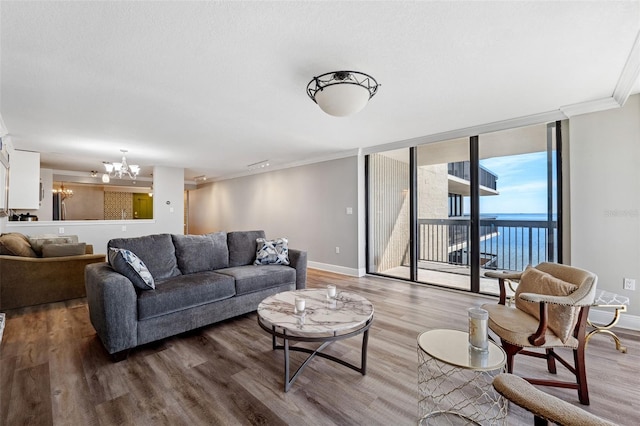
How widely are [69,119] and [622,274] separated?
6361 mm

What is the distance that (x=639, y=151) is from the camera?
2.74m

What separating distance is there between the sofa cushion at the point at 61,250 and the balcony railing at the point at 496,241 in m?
5.06

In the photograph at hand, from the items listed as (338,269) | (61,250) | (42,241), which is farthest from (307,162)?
(42,241)

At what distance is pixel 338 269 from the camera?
17.7 ft

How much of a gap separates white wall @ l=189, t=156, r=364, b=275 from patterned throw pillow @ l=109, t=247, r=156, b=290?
345 centimetres

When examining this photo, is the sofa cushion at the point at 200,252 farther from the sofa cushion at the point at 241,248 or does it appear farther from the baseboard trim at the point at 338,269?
the baseboard trim at the point at 338,269

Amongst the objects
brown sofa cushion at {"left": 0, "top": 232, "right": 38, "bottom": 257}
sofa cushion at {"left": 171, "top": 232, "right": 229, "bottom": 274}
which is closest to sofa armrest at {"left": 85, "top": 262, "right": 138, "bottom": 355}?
sofa cushion at {"left": 171, "top": 232, "right": 229, "bottom": 274}

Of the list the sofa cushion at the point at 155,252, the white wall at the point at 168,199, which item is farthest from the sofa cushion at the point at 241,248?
the white wall at the point at 168,199

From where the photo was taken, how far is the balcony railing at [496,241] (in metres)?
3.51

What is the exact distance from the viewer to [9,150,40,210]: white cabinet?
4570 mm

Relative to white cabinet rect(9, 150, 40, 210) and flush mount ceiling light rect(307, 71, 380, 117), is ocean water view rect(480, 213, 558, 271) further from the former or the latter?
white cabinet rect(9, 150, 40, 210)

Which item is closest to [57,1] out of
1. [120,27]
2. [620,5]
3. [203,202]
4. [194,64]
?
[120,27]

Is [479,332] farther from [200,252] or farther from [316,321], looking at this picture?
[200,252]

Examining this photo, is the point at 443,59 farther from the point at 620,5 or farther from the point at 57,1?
the point at 57,1
